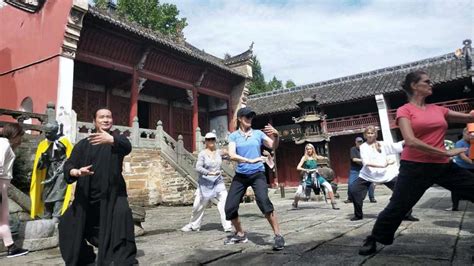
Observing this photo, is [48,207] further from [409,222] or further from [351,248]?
[409,222]

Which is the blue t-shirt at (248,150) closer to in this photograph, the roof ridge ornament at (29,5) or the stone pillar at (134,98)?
the stone pillar at (134,98)

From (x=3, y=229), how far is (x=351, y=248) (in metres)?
3.63

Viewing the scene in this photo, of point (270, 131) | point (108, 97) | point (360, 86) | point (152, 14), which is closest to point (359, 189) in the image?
point (270, 131)

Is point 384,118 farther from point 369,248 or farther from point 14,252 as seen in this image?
point 14,252

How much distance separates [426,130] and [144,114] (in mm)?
13598

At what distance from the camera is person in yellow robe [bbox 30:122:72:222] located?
4750mm

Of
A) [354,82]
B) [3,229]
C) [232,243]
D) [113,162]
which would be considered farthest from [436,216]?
[354,82]

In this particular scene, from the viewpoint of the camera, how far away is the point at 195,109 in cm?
1479

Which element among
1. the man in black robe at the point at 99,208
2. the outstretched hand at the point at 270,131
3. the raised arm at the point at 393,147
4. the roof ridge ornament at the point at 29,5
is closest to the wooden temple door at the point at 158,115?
the roof ridge ornament at the point at 29,5

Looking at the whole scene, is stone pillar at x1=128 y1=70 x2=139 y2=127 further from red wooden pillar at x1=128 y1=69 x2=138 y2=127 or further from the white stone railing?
the white stone railing

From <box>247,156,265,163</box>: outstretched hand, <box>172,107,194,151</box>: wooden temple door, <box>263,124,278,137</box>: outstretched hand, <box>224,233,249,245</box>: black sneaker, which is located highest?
<box>172,107,194,151</box>: wooden temple door

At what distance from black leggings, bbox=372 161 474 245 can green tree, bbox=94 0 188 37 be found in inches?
783

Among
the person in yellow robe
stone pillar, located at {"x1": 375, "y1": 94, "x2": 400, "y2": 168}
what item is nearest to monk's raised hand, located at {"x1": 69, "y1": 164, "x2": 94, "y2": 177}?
the person in yellow robe

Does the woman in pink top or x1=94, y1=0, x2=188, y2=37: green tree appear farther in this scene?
x1=94, y1=0, x2=188, y2=37: green tree
